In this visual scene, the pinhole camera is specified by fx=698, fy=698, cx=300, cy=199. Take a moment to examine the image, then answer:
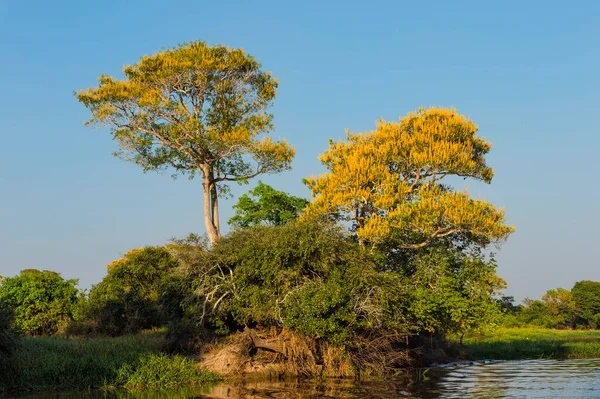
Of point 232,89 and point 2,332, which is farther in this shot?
point 232,89

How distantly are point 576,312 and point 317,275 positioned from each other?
66.2 metres

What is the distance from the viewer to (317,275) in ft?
93.3

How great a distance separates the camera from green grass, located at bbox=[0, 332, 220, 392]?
23.7 m

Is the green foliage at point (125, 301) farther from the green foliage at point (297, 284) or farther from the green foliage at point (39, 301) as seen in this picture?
the green foliage at point (297, 284)

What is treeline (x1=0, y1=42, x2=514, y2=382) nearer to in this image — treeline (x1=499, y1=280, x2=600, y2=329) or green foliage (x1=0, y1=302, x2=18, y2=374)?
green foliage (x1=0, y1=302, x2=18, y2=374)

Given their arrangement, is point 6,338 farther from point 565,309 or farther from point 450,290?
point 565,309

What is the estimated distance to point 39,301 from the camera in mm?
43375

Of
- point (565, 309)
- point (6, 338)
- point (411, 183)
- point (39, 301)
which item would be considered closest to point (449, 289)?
point (411, 183)

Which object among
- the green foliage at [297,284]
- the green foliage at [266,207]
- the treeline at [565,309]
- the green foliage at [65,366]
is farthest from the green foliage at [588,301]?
the green foliage at [65,366]

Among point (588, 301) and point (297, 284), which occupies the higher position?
point (588, 301)

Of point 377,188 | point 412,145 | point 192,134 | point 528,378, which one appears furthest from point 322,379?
point 192,134

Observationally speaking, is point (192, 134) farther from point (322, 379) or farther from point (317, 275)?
point (322, 379)

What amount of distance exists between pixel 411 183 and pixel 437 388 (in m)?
13.4

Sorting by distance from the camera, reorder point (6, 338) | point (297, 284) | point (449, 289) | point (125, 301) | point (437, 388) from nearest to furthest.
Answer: point (6, 338), point (437, 388), point (297, 284), point (449, 289), point (125, 301)
